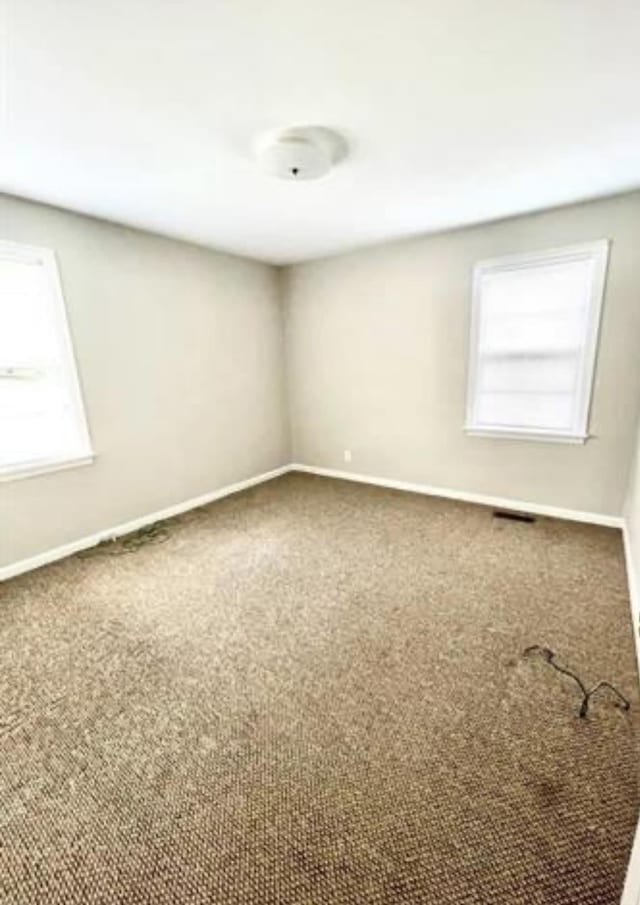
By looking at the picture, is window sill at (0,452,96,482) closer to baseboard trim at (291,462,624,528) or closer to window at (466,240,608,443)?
baseboard trim at (291,462,624,528)

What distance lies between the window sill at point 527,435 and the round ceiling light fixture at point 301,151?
7.69 ft

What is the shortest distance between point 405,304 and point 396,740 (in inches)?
130

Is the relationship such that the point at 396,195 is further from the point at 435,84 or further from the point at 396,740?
the point at 396,740

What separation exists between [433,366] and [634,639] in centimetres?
245

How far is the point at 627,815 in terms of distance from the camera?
1.19 m

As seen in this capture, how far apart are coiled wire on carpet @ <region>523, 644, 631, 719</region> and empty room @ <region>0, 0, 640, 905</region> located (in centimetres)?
2

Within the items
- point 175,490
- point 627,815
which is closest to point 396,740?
point 627,815

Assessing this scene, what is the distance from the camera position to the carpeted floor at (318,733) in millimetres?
1091

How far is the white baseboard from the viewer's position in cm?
78

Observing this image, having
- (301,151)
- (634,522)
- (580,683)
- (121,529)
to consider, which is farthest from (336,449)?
(580,683)

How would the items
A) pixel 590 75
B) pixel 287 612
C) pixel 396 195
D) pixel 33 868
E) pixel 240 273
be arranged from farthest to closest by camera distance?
1. pixel 240 273
2. pixel 396 195
3. pixel 287 612
4. pixel 590 75
5. pixel 33 868

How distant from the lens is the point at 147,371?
3.31 metres

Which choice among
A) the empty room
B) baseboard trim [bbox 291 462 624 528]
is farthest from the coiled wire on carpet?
baseboard trim [bbox 291 462 624 528]

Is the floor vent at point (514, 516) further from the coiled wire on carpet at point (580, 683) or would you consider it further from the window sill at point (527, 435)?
the coiled wire on carpet at point (580, 683)
